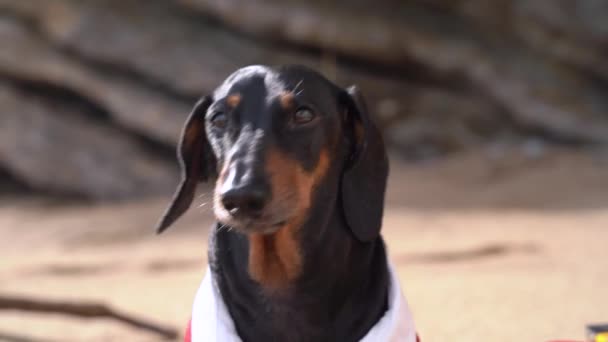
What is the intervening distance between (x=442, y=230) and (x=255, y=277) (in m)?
4.03

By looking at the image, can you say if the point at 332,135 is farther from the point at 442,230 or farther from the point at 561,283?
the point at 442,230

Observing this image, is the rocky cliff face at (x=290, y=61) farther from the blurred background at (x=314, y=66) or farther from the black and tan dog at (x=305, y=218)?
the black and tan dog at (x=305, y=218)

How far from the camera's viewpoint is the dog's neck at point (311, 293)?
2285mm

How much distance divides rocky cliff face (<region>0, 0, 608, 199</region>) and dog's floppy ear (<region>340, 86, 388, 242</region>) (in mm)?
6007

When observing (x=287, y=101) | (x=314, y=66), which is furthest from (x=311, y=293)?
(x=314, y=66)

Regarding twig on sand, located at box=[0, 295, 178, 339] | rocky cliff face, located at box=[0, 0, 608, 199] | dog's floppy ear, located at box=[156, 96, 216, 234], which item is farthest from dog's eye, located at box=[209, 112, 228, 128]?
rocky cliff face, located at box=[0, 0, 608, 199]

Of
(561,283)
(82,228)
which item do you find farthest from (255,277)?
(82,228)

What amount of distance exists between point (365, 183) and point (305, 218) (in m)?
0.26

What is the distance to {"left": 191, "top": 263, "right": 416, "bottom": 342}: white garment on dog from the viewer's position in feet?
7.37

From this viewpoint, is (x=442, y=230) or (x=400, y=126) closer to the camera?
(x=442, y=230)

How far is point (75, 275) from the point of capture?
18.5 feet

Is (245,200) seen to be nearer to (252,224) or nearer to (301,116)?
(252,224)

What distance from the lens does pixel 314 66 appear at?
28.0 feet

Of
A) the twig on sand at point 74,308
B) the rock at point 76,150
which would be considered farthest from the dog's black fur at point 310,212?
the rock at point 76,150
